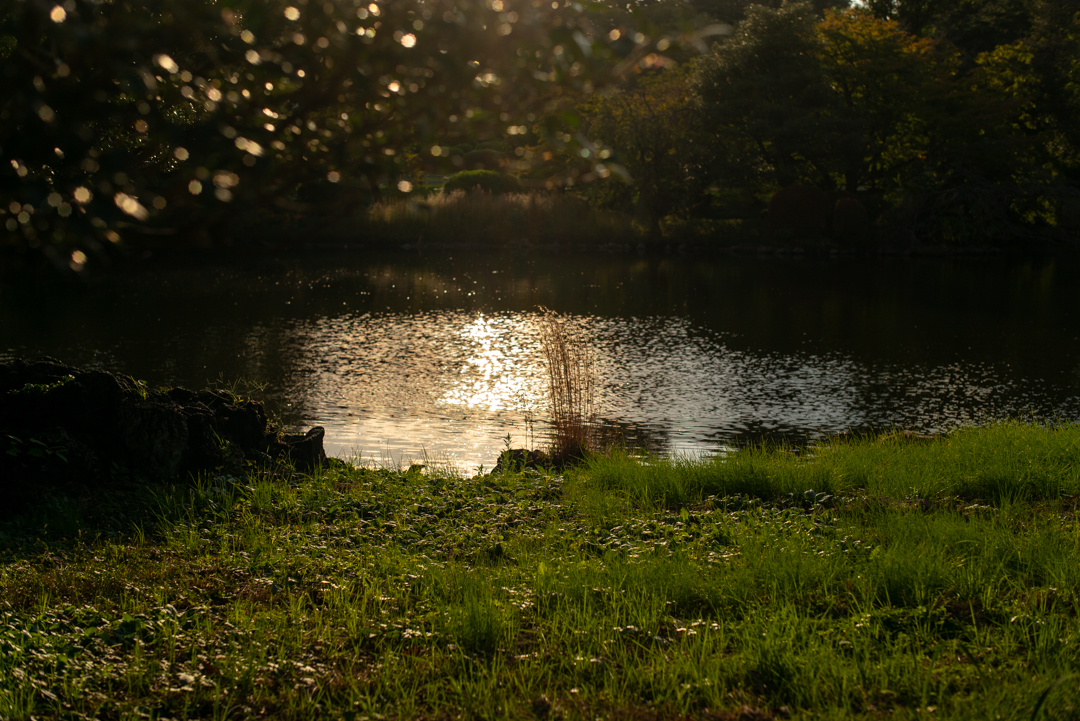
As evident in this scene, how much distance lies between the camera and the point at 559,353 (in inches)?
368

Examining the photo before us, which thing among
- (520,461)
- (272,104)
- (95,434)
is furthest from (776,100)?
(272,104)

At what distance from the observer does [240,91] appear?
292 cm

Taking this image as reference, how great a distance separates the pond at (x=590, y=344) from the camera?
38.7 feet

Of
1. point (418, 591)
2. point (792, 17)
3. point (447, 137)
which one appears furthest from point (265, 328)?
point (792, 17)

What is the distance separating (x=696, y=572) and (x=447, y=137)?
261 centimetres

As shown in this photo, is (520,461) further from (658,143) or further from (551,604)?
(658,143)

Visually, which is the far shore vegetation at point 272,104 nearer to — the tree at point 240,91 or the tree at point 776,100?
the tree at point 240,91

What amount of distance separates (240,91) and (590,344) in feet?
48.2

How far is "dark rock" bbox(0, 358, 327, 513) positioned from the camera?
5.93 meters

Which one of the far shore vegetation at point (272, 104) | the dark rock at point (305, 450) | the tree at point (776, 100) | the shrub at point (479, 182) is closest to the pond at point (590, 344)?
the dark rock at point (305, 450)

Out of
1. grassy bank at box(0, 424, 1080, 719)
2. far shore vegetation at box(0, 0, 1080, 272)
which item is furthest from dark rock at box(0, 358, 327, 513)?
far shore vegetation at box(0, 0, 1080, 272)

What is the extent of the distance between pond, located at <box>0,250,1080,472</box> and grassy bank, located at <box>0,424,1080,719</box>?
4.00 metres

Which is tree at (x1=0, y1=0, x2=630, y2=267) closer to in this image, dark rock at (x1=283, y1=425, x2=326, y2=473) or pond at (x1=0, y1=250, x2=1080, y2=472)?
dark rock at (x1=283, y1=425, x2=326, y2=473)

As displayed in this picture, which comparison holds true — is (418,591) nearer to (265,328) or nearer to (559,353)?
(559,353)
